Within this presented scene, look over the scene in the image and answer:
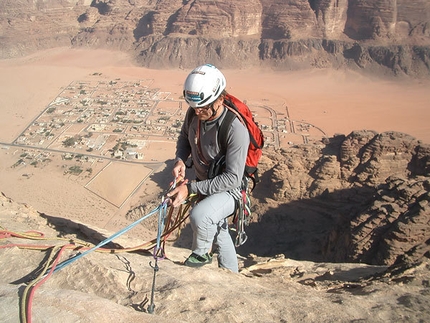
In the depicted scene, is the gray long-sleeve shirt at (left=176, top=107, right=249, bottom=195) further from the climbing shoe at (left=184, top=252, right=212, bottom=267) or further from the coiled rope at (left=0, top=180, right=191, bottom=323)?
the climbing shoe at (left=184, top=252, right=212, bottom=267)

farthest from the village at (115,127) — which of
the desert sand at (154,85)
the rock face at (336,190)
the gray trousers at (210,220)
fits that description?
the gray trousers at (210,220)

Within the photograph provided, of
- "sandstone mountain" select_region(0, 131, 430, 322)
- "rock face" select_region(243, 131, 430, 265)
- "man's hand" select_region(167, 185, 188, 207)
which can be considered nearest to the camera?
"sandstone mountain" select_region(0, 131, 430, 322)

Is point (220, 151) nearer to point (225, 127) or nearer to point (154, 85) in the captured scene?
point (225, 127)

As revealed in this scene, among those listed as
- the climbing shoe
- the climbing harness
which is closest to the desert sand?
the climbing shoe

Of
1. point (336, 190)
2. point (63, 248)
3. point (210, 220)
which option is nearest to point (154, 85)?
point (336, 190)

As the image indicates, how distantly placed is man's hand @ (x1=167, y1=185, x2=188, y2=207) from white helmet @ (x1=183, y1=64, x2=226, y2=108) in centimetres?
74

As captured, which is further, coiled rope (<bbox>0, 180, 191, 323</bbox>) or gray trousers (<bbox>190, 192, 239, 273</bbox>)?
gray trousers (<bbox>190, 192, 239, 273</bbox>)

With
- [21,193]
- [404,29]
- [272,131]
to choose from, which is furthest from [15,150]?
[404,29]

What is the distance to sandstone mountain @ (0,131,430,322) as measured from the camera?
2.86 meters

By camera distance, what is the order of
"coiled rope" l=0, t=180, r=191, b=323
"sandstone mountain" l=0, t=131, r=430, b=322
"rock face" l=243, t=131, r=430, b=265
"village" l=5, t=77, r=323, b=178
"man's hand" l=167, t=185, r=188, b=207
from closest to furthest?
1. "coiled rope" l=0, t=180, r=191, b=323
2. "sandstone mountain" l=0, t=131, r=430, b=322
3. "man's hand" l=167, t=185, r=188, b=207
4. "rock face" l=243, t=131, r=430, b=265
5. "village" l=5, t=77, r=323, b=178

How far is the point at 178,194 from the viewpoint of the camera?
326 centimetres

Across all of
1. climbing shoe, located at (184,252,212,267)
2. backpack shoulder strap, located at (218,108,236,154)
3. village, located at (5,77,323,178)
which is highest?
backpack shoulder strap, located at (218,108,236,154)

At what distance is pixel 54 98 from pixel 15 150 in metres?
14.3

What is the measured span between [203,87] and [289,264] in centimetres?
368
